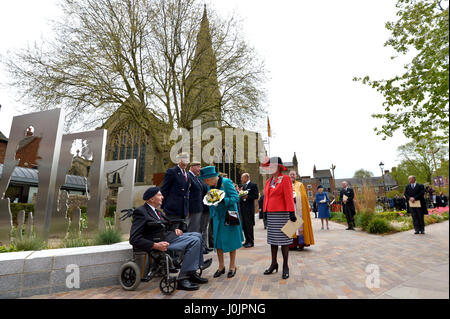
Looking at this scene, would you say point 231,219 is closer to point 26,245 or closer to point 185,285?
point 185,285

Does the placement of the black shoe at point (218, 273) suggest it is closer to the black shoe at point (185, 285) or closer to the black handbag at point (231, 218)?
the black shoe at point (185, 285)

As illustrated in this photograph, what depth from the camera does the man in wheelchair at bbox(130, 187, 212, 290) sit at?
340cm

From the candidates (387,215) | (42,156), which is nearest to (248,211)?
(42,156)

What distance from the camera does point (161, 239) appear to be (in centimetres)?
372

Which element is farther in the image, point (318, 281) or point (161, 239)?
point (161, 239)

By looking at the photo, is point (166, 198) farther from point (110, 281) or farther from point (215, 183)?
point (110, 281)

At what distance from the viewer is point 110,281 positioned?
3785mm

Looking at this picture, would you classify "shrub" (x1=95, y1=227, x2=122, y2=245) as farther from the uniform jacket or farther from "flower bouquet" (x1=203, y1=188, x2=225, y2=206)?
"flower bouquet" (x1=203, y1=188, x2=225, y2=206)

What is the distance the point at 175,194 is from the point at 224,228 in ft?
4.22

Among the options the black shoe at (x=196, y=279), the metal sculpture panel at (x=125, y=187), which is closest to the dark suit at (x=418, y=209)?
the black shoe at (x=196, y=279)

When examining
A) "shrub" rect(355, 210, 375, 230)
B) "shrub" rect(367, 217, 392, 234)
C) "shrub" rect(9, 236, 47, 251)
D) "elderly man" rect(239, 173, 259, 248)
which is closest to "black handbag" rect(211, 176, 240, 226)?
"elderly man" rect(239, 173, 259, 248)

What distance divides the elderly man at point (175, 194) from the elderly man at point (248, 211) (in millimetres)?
2544
